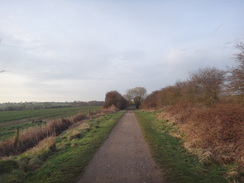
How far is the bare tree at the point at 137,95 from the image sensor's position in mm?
78750

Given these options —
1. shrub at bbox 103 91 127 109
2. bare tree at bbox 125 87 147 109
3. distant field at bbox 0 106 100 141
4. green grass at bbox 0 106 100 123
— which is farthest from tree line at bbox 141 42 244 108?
bare tree at bbox 125 87 147 109

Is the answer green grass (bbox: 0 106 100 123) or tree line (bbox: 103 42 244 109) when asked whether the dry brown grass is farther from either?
green grass (bbox: 0 106 100 123)

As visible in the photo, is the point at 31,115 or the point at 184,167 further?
the point at 31,115

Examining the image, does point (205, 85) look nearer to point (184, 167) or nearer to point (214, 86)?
point (214, 86)

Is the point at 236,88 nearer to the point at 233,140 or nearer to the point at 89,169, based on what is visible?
the point at 233,140

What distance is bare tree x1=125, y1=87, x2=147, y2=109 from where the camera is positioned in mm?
78750

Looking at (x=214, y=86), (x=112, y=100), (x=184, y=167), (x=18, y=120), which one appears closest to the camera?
(x=184, y=167)

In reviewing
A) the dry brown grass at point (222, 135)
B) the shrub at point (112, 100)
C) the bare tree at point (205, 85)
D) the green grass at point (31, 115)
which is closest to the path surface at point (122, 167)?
the dry brown grass at point (222, 135)

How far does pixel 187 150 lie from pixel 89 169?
15.7 ft

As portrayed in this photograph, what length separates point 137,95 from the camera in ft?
262

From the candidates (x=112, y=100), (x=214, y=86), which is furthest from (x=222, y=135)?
(x=112, y=100)

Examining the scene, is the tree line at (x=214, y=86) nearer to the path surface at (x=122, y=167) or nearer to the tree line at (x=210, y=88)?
the tree line at (x=210, y=88)

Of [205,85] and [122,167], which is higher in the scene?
[205,85]

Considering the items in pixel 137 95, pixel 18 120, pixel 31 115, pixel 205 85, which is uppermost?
pixel 137 95
